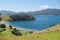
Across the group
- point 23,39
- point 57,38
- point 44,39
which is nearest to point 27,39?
point 23,39

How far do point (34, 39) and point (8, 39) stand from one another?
403 cm

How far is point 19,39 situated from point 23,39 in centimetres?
64

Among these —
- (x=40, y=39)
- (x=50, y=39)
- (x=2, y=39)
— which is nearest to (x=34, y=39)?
(x=40, y=39)

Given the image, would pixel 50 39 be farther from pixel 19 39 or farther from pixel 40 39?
pixel 19 39

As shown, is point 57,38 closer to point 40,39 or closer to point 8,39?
point 40,39

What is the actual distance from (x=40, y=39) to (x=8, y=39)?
496 cm

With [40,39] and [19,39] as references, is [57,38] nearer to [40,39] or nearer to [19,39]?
[40,39]

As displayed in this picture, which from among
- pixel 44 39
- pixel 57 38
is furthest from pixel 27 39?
pixel 57 38

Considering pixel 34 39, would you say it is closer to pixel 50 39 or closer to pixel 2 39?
pixel 50 39

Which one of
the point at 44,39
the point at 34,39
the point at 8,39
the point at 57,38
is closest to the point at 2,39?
the point at 8,39

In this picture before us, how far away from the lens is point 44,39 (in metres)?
24.4

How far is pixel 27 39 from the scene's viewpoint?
960 inches

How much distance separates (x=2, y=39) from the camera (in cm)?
2373

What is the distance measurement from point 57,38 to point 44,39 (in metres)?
2.34
